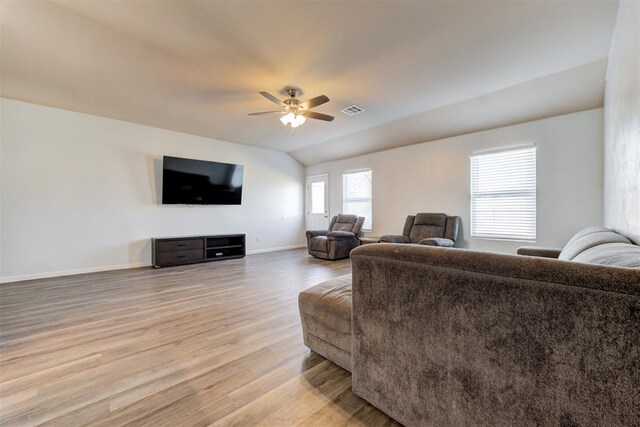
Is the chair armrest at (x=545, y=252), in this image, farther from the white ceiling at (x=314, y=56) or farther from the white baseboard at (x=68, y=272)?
the white baseboard at (x=68, y=272)

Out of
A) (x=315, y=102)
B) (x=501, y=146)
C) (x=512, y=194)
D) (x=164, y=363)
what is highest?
(x=315, y=102)

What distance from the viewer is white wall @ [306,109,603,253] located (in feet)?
11.9

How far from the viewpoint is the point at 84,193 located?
4480 millimetres

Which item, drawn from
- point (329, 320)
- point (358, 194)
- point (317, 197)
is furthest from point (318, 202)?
point (329, 320)

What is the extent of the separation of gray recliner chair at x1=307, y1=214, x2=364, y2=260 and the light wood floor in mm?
2410

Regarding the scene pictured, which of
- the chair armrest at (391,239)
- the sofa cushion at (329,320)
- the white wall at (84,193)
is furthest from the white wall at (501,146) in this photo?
the white wall at (84,193)

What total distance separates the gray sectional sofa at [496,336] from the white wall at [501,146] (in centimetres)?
306

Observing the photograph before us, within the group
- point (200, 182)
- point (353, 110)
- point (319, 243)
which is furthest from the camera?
point (319, 243)

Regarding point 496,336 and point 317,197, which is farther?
point 317,197

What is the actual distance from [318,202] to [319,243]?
2029 mm

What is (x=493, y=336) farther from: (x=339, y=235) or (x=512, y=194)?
(x=339, y=235)

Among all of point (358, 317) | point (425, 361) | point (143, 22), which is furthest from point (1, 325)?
point (425, 361)

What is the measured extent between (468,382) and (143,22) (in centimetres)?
356

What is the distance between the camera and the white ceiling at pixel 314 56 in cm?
226
